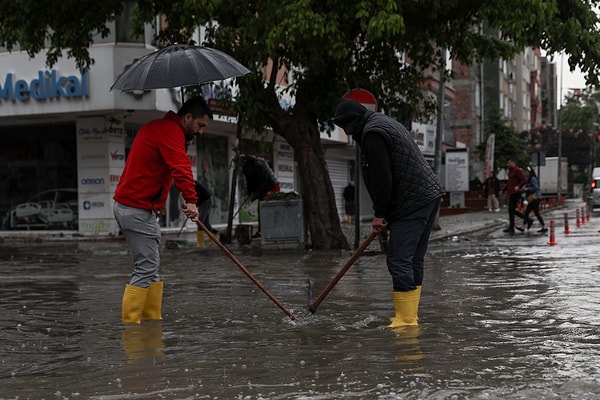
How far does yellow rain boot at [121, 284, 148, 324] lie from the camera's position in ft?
23.5

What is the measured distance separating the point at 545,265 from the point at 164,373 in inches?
326

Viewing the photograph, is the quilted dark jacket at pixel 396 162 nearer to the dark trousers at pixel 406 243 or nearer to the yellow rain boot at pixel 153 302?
the dark trousers at pixel 406 243

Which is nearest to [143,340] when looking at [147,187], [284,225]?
[147,187]

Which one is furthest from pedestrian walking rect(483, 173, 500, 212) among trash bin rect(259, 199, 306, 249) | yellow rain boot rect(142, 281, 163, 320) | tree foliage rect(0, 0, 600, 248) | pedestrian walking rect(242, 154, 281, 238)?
yellow rain boot rect(142, 281, 163, 320)

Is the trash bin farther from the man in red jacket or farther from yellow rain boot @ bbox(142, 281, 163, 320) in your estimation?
the man in red jacket

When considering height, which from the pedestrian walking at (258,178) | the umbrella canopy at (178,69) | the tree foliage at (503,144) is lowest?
the pedestrian walking at (258,178)

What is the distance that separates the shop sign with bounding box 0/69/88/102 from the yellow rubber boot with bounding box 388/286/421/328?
55.6 ft

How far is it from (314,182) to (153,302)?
9.41m

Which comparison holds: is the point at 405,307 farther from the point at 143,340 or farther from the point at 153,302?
the point at 153,302

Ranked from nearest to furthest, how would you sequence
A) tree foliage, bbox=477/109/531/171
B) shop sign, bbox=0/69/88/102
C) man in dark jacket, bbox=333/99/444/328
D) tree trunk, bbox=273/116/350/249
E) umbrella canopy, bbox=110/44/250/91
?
man in dark jacket, bbox=333/99/444/328 < umbrella canopy, bbox=110/44/250/91 < tree trunk, bbox=273/116/350/249 < shop sign, bbox=0/69/88/102 < tree foliage, bbox=477/109/531/171

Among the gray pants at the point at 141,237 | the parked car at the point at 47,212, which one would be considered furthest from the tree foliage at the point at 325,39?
the parked car at the point at 47,212

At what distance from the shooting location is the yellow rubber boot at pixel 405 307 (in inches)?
265

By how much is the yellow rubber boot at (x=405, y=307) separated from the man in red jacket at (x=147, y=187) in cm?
176

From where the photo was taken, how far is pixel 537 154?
4097 cm
